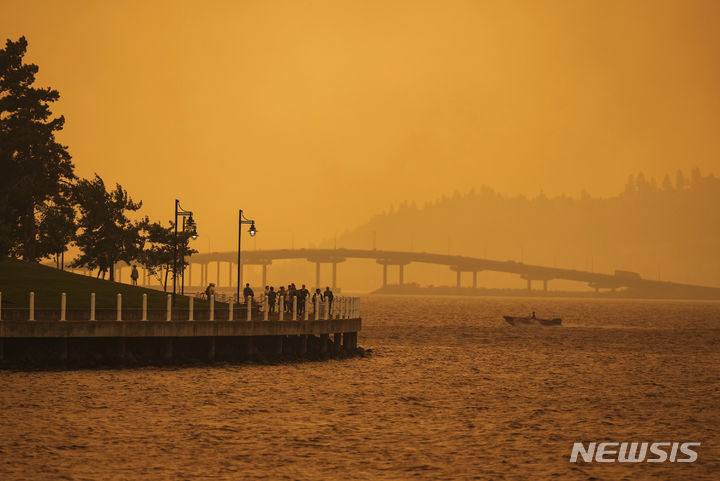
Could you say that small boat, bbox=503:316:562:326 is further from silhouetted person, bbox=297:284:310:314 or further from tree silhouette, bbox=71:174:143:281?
silhouetted person, bbox=297:284:310:314

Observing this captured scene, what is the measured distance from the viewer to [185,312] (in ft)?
148

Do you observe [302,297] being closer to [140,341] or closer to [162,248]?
[140,341]

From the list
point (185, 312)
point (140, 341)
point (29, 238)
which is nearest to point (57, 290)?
point (140, 341)

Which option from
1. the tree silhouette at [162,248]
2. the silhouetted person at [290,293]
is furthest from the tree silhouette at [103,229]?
the silhouetted person at [290,293]

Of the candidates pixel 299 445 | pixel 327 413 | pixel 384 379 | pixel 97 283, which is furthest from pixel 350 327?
pixel 299 445

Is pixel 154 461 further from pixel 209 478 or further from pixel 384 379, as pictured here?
pixel 384 379

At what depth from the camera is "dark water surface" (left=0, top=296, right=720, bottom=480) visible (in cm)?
2472

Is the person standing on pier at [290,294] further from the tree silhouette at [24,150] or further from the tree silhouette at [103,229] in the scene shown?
the tree silhouette at [103,229]

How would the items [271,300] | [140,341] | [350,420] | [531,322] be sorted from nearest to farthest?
[350,420] → [140,341] → [271,300] → [531,322]

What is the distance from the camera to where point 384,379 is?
45125mm

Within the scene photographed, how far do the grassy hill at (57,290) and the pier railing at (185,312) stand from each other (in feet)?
2.36

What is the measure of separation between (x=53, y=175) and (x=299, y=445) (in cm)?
4562

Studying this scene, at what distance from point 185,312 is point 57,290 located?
33.2 feet

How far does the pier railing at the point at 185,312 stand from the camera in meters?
40.6
